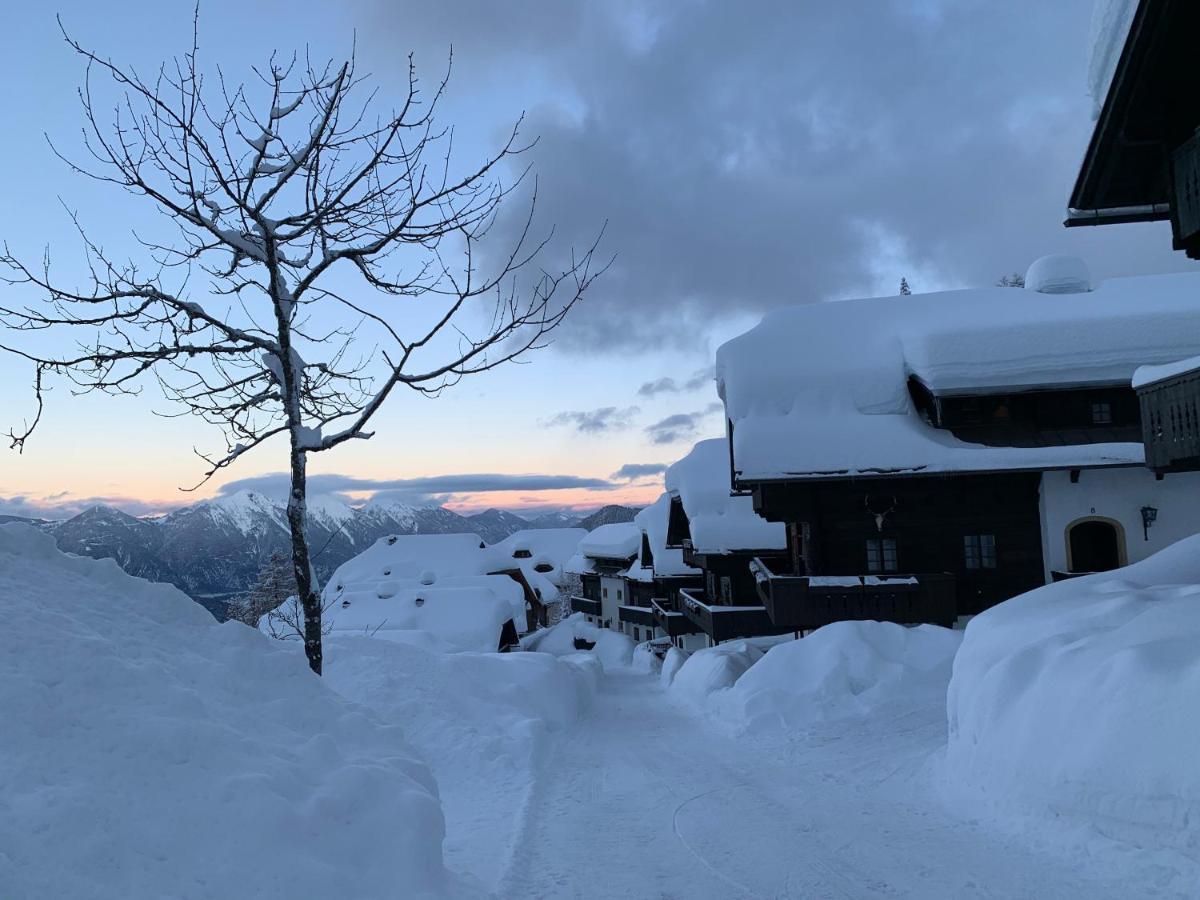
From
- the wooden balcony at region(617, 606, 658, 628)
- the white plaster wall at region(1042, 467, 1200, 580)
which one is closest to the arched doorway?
the white plaster wall at region(1042, 467, 1200, 580)

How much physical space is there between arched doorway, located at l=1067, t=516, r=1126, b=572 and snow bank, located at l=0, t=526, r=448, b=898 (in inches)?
705

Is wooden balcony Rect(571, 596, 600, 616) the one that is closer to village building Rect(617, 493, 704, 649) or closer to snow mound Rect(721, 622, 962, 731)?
village building Rect(617, 493, 704, 649)

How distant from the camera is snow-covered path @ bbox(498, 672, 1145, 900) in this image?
598 centimetres

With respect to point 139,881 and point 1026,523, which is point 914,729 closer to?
point 1026,523

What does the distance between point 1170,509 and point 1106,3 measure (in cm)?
1283

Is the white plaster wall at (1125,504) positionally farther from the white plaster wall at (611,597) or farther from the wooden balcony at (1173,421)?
the white plaster wall at (611,597)

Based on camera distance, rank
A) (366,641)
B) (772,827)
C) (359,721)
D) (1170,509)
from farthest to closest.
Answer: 1. (1170,509)
2. (366,641)
3. (772,827)
4. (359,721)

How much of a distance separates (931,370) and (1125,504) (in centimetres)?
563

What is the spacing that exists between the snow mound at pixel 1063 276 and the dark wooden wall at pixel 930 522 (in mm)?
6404

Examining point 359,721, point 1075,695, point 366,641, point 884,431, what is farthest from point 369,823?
point 884,431

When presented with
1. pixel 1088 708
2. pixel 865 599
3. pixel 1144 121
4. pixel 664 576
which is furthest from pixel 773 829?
pixel 664 576

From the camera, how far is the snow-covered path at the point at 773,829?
5980 mm

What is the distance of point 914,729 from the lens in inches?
453

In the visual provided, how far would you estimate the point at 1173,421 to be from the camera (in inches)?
416
